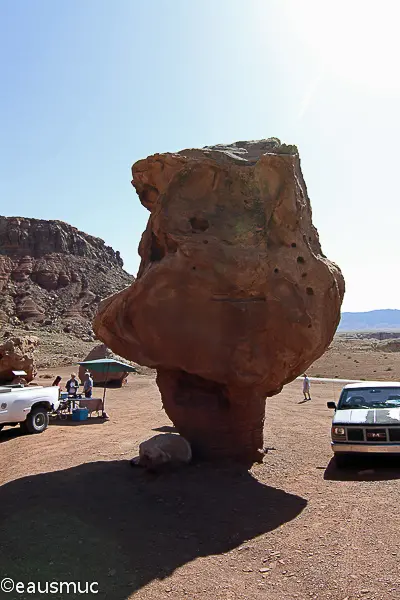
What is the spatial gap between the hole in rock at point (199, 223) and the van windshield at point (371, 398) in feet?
14.5

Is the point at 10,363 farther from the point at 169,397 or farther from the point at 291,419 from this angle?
the point at 169,397

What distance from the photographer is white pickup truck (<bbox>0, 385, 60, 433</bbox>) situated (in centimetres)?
1156

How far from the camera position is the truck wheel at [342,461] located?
8.09m

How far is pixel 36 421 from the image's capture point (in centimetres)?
1242

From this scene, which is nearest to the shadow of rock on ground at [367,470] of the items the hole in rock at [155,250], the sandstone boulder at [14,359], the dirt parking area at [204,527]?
the dirt parking area at [204,527]

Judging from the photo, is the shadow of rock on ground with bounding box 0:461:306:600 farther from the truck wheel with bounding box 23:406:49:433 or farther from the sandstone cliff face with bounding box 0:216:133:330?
the sandstone cliff face with bounding box 0:216:133:330

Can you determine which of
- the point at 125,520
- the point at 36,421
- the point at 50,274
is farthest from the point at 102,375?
the point at 50,274

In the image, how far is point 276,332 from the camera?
7.57 metres

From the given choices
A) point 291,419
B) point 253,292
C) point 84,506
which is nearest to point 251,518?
point 84,506

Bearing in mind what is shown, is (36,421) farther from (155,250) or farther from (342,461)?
(342,461)

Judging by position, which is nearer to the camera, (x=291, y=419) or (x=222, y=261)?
(x=222, y=261)

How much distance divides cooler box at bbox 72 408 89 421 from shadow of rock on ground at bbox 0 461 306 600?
283 inches

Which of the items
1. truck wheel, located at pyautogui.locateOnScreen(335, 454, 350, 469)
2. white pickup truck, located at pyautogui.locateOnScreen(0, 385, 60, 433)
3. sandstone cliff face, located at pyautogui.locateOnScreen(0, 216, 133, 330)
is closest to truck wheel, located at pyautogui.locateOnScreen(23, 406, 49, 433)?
white pickup truck, located at pyautogui.locateOnScreen(0, 385, 60, 433)

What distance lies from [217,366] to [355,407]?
122 inches
